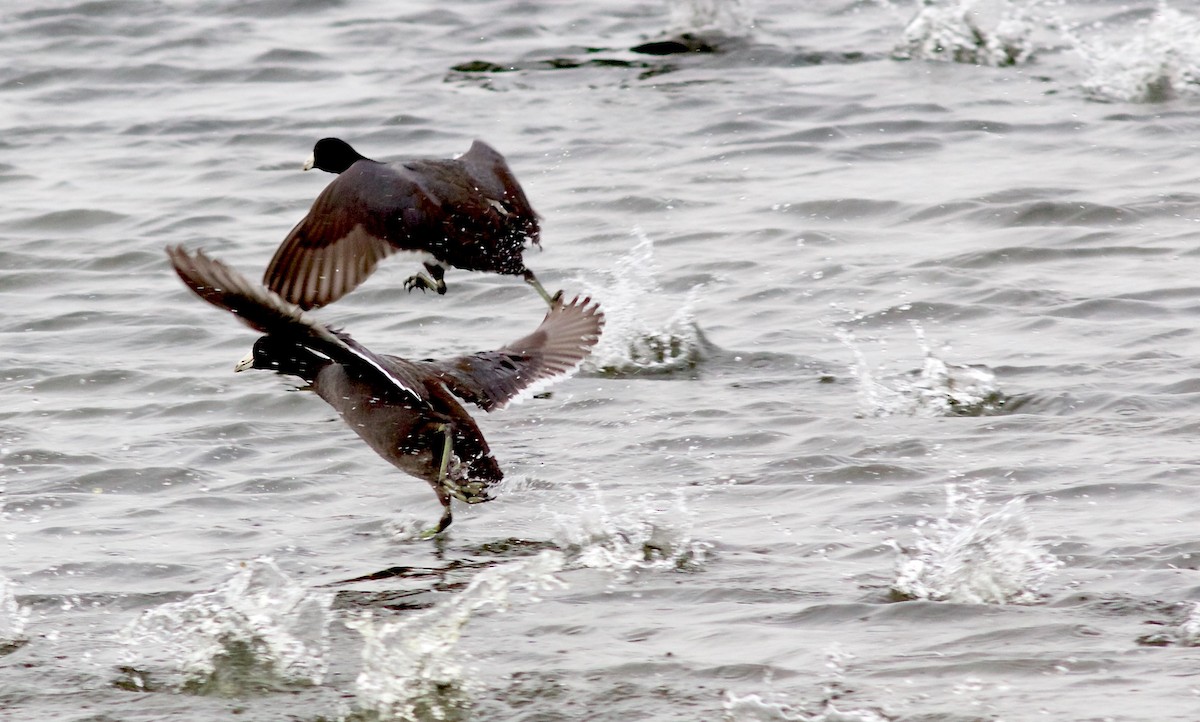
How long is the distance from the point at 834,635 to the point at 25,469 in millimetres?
2711

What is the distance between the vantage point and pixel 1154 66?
9148mm

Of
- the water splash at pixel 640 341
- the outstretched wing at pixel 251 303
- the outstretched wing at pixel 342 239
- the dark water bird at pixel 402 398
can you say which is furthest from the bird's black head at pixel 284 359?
the water splash at pixel 640 341

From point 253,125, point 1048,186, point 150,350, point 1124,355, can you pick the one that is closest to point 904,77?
point 1048,186

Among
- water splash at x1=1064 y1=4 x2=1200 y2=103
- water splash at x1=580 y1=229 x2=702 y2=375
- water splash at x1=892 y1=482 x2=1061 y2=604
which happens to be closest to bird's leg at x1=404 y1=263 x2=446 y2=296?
water splash at x1=580 y1=229 x2=702 y2=375

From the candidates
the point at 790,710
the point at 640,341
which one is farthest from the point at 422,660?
the point at 640,341

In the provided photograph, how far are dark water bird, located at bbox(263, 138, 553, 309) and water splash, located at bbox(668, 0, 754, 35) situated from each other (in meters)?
5.65

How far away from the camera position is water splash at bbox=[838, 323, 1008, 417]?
5.45 meters

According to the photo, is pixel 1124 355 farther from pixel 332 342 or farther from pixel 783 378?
pixel 332 342

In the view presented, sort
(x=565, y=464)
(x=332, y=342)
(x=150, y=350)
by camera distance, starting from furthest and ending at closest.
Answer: (x=150, y=350)
(x=565, y=464)
(x=332, y=342)

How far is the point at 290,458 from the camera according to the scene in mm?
5461

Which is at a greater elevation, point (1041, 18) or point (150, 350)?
point (1041, 18)

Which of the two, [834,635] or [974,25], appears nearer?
[834,635]

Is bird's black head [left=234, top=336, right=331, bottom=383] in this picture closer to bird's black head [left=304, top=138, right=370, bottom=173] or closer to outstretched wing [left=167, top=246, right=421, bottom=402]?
outstretched wing [left=167, top=246, right=421, bottom=402]

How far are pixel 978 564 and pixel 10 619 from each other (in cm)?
226
